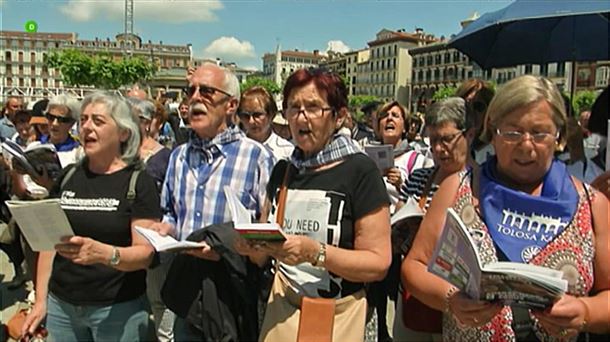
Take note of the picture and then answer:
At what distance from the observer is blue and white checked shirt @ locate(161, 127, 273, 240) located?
8.39ft

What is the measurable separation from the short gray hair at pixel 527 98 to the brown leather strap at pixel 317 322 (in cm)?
97

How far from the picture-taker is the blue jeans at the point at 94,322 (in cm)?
241

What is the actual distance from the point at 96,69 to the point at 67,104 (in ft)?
201

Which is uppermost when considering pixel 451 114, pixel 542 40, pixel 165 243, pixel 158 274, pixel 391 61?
pixel 391 61

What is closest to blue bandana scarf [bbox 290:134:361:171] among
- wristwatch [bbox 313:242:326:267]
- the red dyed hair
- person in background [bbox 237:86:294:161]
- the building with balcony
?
the red dyed hair

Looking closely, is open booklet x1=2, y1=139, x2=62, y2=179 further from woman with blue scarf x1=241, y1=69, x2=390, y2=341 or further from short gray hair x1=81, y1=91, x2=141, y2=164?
woman with blue scarf x1=241, y1=69, x2=390, y2=341

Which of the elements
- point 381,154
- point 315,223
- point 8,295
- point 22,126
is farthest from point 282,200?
point 22,126

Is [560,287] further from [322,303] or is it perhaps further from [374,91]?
[374,91]

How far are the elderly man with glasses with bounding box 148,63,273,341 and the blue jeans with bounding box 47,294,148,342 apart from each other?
23 centimetres

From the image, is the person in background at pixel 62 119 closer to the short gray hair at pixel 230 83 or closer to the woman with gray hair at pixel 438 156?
the short gray hair at pixel 230 83

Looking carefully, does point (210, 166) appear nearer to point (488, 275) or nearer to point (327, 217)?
point (327, 217)

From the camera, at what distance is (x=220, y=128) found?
2701 mm

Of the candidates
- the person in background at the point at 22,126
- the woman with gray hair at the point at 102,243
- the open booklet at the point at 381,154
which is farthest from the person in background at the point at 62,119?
the person in background at the point at 22,126

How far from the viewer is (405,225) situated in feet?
7.78
